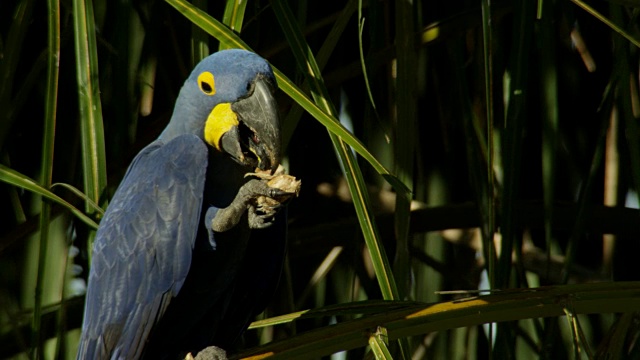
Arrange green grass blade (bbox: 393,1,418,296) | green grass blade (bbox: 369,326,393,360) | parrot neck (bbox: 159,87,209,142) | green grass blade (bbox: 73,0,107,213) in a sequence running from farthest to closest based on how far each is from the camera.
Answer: parrot neck (bbox: 159,87,209,142) < green grass blade (bbox: 393,1,418,296) < green grass blade (bbox: 73,0,107,213) < green grass blade (bbox: 369,326,393,360)

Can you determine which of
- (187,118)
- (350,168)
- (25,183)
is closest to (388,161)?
(187,118)

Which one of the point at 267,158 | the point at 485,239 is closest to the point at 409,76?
the point at 267,158

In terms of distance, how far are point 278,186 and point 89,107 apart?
0.35 metres

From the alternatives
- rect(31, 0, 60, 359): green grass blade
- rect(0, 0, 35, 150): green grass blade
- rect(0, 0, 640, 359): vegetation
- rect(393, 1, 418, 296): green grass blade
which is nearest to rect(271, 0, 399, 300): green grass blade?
rect(0, 0, 640, 359): vegetation

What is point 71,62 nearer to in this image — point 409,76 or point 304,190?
point 304,190

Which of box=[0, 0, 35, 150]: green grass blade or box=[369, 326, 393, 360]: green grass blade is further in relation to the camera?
box=[0, 0, 35, 150]: green grass blade

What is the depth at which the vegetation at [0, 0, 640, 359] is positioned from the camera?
4.49 ft

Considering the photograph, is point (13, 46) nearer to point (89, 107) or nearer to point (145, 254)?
point (89, 107)

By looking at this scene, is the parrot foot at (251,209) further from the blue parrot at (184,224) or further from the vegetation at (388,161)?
the vegetation at (388,161)

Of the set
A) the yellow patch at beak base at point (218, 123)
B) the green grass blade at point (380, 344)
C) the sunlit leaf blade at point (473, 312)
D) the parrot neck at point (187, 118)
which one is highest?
the parrot neck at point (187, 118)

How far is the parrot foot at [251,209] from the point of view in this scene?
4.65 feet

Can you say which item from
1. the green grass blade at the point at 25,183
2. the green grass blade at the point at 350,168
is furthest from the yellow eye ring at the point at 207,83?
the green grass blade at the point at 25,183

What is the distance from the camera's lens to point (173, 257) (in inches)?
68.3

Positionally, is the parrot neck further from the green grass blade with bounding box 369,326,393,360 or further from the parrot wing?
the green grass blade with bounding box 369,326,393,360
